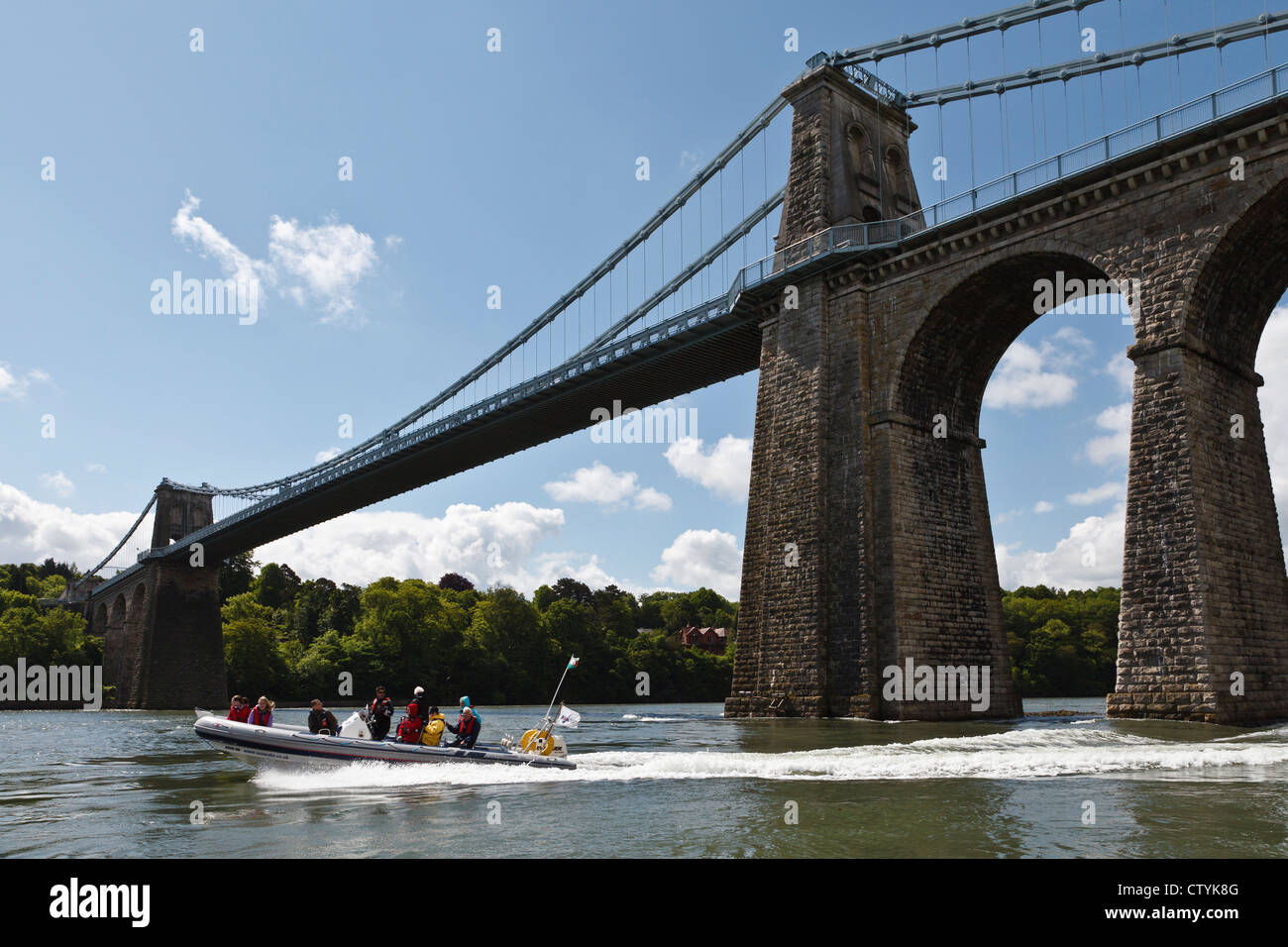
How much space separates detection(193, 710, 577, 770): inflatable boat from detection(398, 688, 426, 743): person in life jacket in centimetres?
16

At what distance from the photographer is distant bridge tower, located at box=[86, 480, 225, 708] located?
201 feet

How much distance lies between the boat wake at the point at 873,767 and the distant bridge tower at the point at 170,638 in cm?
5365

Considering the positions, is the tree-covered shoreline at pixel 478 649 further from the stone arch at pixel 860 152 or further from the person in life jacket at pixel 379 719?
the person in life jacket at pixel 379 719

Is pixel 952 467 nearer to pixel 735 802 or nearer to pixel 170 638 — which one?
pixel 735 802

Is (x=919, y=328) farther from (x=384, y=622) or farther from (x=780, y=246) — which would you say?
(x=384, y=622)

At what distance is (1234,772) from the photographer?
39.6 feet

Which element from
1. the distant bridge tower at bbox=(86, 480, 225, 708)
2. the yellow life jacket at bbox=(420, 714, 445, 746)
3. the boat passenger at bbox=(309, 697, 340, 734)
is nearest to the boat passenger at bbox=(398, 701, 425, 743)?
the yellow life jacket at bbox=(420, 714, 445, 746)

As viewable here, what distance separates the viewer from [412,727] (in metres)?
13.5

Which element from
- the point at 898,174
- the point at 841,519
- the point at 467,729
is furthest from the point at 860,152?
the point at 467,729

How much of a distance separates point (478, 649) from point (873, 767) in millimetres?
58488

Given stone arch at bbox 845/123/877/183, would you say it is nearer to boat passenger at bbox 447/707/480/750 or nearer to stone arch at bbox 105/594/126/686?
boat passenger at bbox 447/707/480/750

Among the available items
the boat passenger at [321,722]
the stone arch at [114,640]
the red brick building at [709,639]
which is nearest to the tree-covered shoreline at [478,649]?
the stone arch at [114,640]

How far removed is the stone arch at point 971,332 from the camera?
23297 mm
